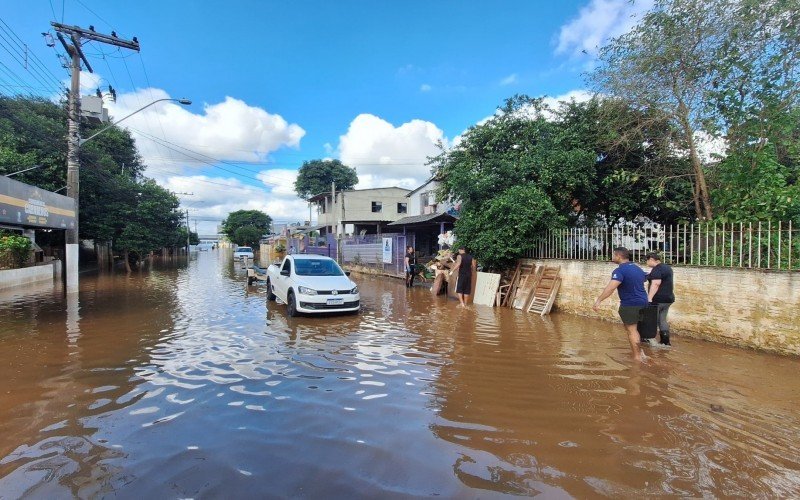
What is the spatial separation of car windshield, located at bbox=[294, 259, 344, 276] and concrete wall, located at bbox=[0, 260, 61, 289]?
40.8 feet

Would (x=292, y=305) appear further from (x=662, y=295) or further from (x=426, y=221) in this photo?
(x=426, y=221)

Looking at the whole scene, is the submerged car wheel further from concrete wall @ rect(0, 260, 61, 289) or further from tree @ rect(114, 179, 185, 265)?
tree @ rect(114, 179, 185, 265)

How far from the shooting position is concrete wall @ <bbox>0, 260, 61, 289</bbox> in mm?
15358

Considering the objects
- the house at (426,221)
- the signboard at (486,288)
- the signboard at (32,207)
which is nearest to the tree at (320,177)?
the house at (426,221)

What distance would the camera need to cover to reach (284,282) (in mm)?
10805

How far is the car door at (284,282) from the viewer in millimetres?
10586

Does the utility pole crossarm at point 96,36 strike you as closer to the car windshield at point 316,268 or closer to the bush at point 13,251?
the bush at point 13,251

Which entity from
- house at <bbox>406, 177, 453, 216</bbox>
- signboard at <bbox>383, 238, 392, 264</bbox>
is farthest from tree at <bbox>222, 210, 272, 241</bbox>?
signboard at <bbox>383, 238, 392, 264</bbox>

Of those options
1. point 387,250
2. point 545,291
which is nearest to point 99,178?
point 387,250

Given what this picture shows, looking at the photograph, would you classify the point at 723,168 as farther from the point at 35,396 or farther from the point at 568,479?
the point at 35,396

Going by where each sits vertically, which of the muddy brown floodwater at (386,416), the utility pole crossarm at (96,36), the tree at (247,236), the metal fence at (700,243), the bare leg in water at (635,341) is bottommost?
the muddy brown floodwater at (386,416)

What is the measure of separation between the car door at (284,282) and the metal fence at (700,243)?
7.19 metres

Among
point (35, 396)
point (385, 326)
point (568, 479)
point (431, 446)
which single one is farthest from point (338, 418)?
point (385, 326)

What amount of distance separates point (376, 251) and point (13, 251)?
1574cm
